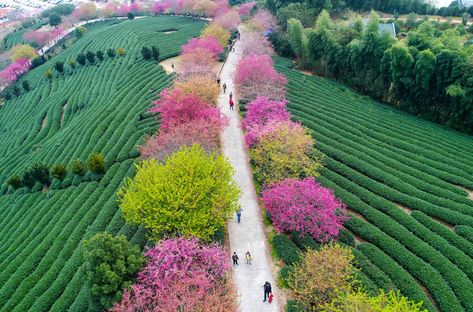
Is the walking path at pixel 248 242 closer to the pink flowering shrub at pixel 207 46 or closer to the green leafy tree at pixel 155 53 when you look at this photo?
the pink flowering shrub at pixel 207 46

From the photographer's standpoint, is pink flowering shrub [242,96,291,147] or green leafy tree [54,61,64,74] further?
green leafy tree [54,61,64,74]

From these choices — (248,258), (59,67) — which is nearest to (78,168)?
(248,258)

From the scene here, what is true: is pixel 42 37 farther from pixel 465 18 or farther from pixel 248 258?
pixel 465 18


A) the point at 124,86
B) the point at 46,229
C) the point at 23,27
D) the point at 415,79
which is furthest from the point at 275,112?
the point at 23,27

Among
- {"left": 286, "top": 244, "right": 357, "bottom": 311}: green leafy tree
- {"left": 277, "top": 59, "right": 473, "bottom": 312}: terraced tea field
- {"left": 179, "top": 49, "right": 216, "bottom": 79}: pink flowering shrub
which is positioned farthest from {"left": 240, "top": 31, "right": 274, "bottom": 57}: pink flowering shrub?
{"left": 286, "top": 244, "right": 357, "bottom": 311}: green leafy tree

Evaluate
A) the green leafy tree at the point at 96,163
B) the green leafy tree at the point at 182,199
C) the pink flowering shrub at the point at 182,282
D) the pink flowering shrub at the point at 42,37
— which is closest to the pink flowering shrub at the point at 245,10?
the pink flowering shrub at the point at 42,37

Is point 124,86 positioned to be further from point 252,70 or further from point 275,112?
point 275,112

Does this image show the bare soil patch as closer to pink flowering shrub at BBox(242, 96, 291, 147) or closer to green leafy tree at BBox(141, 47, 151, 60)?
green leafy tree at BBox(141, 47, 151, 60)
